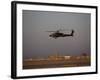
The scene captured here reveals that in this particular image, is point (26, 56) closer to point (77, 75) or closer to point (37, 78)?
point (37, 78)

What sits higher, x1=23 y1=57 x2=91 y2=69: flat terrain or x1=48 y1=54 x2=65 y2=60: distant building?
x1=48 y1=54 x2=65 y2=60: distant building

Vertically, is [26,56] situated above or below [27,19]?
below

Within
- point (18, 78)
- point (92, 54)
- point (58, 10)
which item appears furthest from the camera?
point (92, 54)

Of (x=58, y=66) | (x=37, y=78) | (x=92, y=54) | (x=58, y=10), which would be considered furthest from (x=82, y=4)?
(x=37, y=78)

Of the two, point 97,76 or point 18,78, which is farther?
point 97,76

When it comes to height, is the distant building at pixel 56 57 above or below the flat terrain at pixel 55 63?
above

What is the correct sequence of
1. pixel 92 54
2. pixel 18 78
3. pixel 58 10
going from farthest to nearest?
1. pixel 92 54
2. pixel 58 10
3. pixel 18 78
